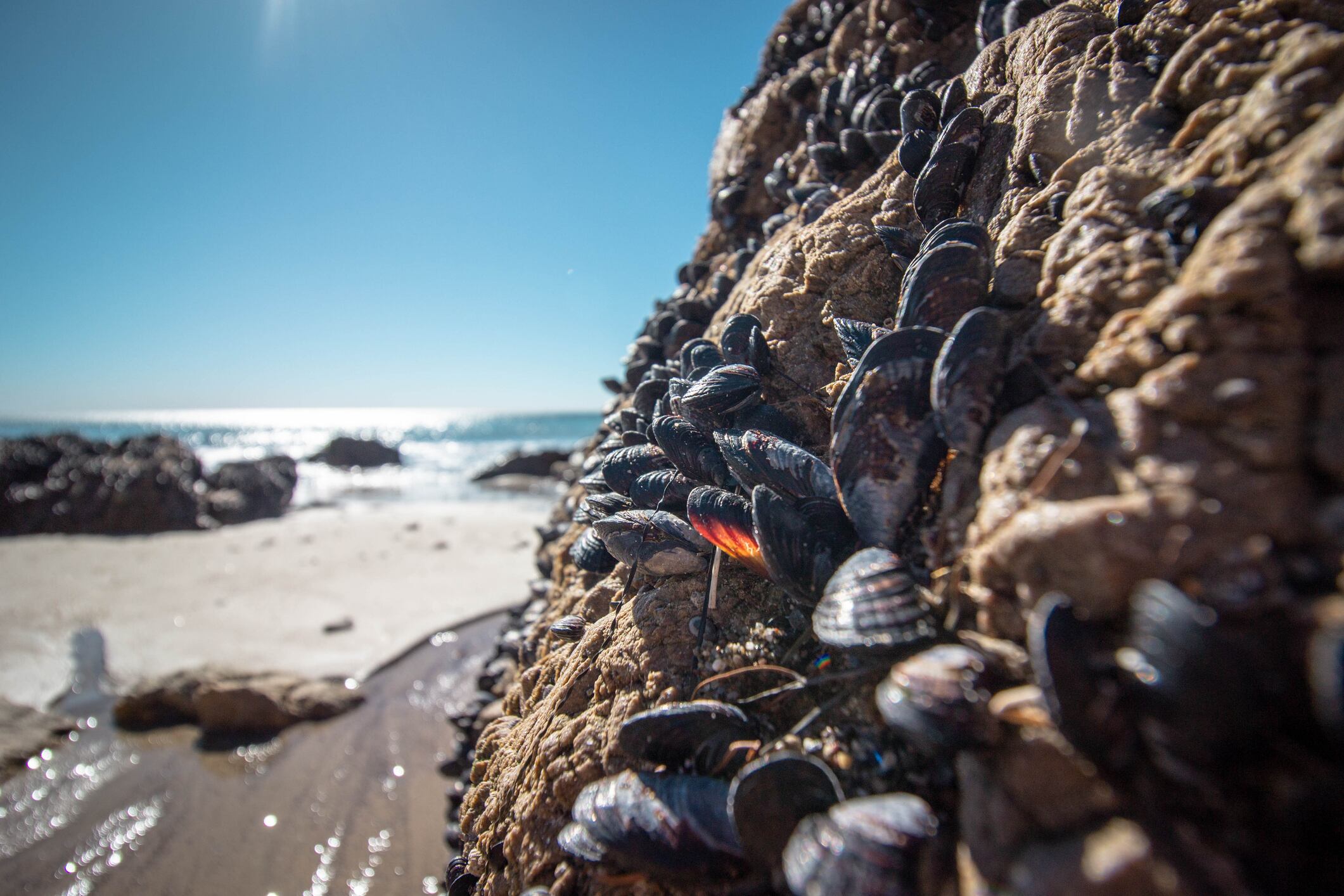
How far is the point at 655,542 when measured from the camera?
2.08 meters

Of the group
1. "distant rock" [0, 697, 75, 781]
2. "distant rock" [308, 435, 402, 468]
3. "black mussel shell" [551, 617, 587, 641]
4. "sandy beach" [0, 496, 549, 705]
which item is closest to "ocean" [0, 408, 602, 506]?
"distant rock" [308, 435, 402, 468]

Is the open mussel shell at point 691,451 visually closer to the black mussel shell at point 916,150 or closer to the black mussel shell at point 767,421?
the black mussel shell at point 767,421

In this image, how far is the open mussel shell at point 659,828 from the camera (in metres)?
1.27

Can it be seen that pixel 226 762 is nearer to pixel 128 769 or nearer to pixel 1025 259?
pixel 128 769

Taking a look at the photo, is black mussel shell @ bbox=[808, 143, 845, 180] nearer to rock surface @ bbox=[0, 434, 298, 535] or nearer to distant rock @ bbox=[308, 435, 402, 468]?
rock surface @ bbox=[0, 434, 298, 535]

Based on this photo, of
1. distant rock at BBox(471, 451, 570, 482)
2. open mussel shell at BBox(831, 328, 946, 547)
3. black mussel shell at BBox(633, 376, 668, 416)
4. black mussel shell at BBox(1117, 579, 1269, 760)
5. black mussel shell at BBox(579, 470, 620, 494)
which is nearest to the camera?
black mussel shell at BBox(1117, 579, 1269, 760)

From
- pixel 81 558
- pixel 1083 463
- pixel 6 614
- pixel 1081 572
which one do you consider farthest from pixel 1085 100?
pixel 81 558

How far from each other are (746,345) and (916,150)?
1.17 m

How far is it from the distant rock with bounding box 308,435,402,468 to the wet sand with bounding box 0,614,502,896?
28474 mm

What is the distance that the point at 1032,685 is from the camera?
1.04m

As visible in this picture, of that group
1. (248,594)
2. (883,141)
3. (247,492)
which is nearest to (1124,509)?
(883,141)

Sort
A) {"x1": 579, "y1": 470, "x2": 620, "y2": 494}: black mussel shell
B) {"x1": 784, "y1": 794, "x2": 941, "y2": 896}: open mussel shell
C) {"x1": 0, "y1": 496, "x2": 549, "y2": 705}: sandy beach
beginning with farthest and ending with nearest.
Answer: {"x1": 0, "y1": 496, "x2": 549, "y2": 705}: sandy beach < {"x1": 579, "y1": 470, "x2": 620, "y2": 494}: black mussel shell < {"x1": 784, "y1": 794, "x2": 941, "y2": 896}: open mussel shell

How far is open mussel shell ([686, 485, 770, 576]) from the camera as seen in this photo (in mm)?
1748

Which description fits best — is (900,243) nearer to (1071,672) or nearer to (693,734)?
(1071,672)
